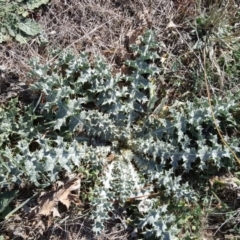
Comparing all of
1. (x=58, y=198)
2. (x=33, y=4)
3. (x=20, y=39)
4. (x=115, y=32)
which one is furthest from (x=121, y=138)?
(x=33, y=4)

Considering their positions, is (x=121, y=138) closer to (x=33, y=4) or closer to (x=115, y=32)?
(x=115, y=32)

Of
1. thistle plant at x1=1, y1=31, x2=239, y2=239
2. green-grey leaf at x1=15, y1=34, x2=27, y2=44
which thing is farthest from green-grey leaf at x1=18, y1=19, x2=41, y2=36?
thistle plant at x1=1, y1=31, x2=239, y2=239

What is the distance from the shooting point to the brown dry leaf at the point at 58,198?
3826mm

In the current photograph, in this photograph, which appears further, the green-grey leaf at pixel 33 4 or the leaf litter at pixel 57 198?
the green-grey leaf at pixel 33 4

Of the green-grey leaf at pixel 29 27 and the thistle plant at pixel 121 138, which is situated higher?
the green-grey leaf at pixel 29 27

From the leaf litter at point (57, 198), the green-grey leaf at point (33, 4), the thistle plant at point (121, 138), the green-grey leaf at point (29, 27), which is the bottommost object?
the leaf litter at point (57, 198)

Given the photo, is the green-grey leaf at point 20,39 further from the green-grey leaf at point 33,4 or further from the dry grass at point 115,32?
the green-grey leaf at point 33,4

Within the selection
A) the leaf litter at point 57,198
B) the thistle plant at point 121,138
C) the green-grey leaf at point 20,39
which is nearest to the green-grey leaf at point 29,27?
the green-grey leaf at point 20,39

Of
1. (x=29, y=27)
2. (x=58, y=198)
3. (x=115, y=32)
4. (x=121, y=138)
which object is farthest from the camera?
(x=115, y=32)

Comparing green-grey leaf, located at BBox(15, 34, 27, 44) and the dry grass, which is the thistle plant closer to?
the dry grass

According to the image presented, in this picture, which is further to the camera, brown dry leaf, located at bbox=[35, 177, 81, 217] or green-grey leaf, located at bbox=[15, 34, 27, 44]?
green-grey leaf, located at bbox=[15, 34, 27, 44]

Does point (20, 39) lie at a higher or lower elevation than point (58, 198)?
higher

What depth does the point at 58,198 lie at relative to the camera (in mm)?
3861

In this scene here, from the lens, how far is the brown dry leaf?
383 centimetres
